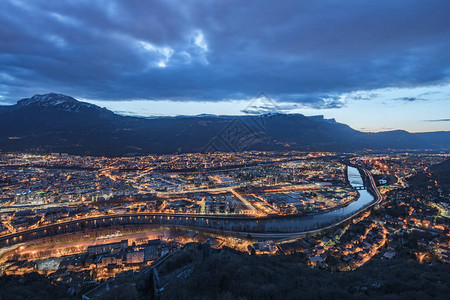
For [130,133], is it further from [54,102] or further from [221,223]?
[221,223]

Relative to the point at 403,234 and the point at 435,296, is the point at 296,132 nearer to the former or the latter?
the point at 403,234

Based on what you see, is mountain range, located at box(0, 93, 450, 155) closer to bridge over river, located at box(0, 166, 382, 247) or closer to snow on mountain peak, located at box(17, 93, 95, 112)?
snow on mountain peak, located at box(17, 93, 95, 112)

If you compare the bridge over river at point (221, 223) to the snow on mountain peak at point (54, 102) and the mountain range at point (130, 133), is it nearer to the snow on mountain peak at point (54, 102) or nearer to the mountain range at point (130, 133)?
the mountain range at point (130, 133)

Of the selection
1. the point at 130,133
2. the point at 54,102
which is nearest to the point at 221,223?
the point at 130,133

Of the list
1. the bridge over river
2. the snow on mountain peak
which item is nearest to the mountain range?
the snow on mountain peak

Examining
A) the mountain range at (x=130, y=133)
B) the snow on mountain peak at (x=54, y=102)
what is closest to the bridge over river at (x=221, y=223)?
the mountain range at (x=130, y=133)

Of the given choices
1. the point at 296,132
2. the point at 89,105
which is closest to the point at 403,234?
the point at 296,132
